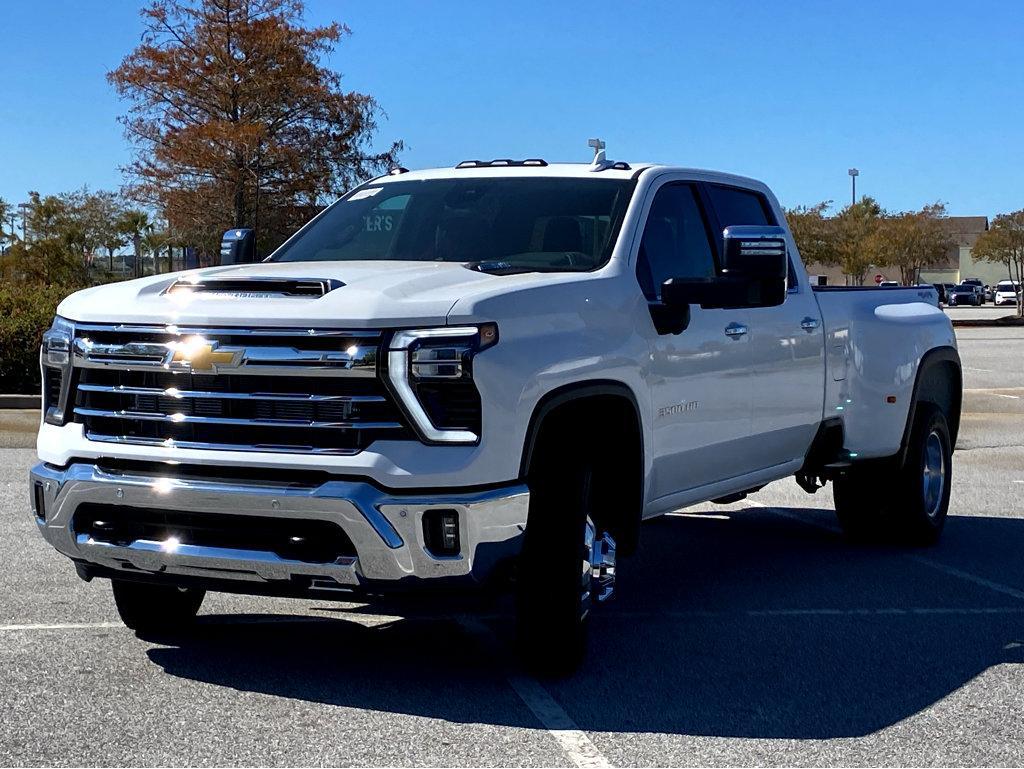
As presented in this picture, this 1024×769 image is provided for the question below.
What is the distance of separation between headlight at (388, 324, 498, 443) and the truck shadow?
3.30 feet

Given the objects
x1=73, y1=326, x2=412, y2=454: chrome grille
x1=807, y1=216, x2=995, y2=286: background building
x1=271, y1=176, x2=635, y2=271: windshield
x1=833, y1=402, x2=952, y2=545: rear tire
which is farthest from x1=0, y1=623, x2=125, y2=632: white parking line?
x1=807, y1=216, x2=995, y2=286: background building

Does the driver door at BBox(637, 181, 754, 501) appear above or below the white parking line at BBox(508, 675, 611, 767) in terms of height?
above

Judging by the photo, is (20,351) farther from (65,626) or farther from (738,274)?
(738,274)

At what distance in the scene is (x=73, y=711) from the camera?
5.13 metres

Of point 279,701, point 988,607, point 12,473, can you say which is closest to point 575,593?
point 279,701

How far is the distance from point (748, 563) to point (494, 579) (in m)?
3.56

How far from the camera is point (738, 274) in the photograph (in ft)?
20.9

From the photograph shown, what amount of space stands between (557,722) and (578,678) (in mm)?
584

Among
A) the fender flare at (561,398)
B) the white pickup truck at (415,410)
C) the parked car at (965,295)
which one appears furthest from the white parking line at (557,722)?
the parked car at (965,295)

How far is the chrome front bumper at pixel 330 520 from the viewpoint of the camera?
16.5ft

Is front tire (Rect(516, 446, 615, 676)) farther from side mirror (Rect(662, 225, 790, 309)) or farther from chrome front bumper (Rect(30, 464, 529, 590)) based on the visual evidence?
side mirror (Rect(662, 225, 790, 309))

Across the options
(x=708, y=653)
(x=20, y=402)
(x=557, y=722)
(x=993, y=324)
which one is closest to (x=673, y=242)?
(x=708, y=653)

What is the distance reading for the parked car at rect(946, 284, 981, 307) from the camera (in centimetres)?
8700

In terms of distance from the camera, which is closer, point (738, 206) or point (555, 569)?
point (555, 569)
